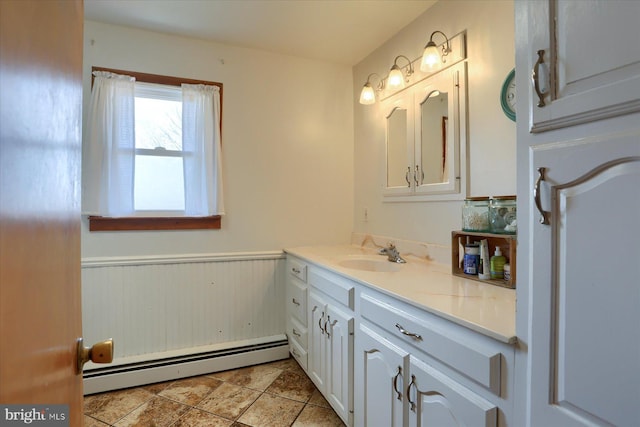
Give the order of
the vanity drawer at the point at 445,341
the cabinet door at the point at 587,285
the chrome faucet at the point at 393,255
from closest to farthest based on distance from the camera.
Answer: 1. the cabinet door at the point at 587,285
2. the vanity drawer at the point at 445,341
3. the chrome faucet at the point at 393,255

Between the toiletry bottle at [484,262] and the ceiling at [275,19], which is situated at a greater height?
the ceiling at [275,19]

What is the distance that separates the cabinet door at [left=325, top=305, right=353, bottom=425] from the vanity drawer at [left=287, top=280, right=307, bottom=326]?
15.9 inches

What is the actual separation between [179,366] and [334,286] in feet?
Answer: 4.57

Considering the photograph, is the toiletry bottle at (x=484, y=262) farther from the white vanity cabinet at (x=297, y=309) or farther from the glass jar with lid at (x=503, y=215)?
the white vanity cabinet at (x=297, y=309)

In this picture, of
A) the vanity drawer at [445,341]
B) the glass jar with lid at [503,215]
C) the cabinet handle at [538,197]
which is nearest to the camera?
the cabinet handle at [538,197]

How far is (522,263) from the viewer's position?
32.0 inches

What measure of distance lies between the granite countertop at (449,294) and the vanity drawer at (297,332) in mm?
587

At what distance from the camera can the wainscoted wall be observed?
7.18 ft

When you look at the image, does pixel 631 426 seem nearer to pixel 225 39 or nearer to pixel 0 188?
pixel 0 188

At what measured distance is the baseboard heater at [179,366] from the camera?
6.98 feet

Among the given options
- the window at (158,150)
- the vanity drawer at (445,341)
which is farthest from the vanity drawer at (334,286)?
the window at (158,150)

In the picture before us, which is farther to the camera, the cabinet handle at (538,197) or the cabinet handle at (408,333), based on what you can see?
the cabinet handle at (408,333)

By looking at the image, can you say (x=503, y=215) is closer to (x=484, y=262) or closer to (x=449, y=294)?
(x=484, y=262)

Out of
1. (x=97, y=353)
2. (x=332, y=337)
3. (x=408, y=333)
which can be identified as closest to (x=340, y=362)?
(x=332, y=337)
